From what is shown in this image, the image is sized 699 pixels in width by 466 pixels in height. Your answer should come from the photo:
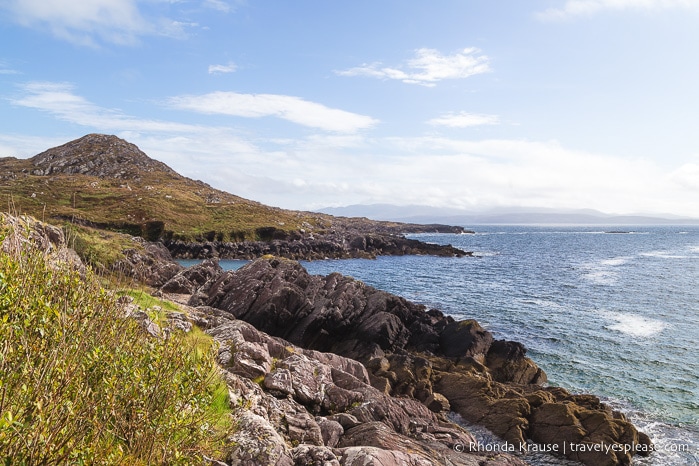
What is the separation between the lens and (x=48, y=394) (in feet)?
17.0

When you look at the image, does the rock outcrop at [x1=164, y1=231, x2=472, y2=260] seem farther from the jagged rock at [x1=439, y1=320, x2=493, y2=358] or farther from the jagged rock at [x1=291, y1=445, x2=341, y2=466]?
the jagged rock at [x1=291, y1=445, x2=341, y2=466]

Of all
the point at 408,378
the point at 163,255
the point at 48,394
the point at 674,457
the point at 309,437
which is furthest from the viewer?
the point at 163,255

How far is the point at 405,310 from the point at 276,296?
12109 mm

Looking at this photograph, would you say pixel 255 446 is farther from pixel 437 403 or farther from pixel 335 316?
pixel 335 316

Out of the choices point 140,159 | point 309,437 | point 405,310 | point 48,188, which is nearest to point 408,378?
point 405,310

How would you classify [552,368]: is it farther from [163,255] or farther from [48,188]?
[48,188]

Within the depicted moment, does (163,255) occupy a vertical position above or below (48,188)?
below

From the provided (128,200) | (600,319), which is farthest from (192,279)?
(128,200)

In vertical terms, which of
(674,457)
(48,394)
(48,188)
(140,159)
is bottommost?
(674,457)

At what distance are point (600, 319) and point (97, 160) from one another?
7560 inches

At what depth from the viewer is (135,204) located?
114m

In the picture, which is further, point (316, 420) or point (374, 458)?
point (316, 420)

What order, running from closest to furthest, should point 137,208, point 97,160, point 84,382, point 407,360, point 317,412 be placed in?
point 84,382 → point 317,412 → point 407,360 → point 137,208 → point 97,160

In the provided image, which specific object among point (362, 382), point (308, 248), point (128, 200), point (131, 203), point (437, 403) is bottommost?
point (437, 403)
